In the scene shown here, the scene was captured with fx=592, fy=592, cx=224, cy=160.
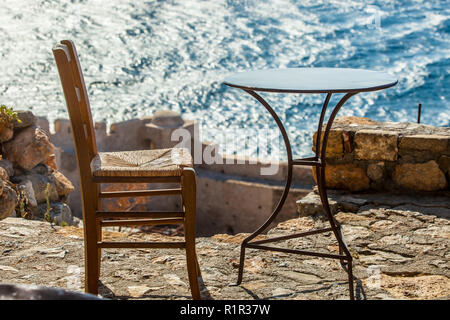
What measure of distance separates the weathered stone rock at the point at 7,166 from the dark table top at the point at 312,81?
7.39ft

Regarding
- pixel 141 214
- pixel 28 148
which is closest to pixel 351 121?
pixel 141 214

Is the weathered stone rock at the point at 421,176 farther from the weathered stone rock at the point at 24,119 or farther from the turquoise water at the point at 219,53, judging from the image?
the turquoise water at the point at 219,53

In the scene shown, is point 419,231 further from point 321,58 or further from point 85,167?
point 321,58

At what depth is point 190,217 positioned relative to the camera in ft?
7.48

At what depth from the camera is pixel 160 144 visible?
13.9m

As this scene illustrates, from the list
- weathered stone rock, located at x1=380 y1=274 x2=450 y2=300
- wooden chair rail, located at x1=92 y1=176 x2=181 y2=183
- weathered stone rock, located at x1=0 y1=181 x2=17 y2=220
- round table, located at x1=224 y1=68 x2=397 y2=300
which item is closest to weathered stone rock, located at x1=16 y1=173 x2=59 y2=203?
weathered stone rock, located at x1=0 y1=181 x2=17 y2=220

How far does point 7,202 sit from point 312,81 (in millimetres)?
2029

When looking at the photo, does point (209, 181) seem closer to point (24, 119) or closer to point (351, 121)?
point (24, 119)

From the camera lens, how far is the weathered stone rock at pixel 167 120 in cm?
1402

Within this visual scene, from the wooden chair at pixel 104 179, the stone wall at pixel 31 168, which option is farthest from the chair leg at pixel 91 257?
the stone wall at pixel 31 168
